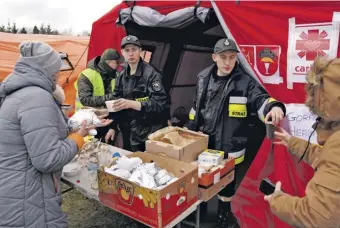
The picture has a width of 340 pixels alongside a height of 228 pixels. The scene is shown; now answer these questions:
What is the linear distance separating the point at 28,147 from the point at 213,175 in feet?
3.79

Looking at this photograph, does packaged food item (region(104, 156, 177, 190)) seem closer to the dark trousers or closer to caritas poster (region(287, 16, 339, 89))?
the dark trousers

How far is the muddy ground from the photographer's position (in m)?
3.39

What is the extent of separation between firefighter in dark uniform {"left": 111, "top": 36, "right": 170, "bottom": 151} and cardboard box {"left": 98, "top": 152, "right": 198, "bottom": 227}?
0.97 metres

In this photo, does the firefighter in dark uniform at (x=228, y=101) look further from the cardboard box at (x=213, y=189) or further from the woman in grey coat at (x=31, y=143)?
the woman in grey coat at (x=31, y=143)

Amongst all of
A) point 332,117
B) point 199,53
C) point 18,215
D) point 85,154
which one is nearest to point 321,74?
point 332,117

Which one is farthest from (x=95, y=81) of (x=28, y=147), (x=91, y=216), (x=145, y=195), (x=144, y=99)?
(x=145, y=195)

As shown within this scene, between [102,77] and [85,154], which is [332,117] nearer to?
[85,154]

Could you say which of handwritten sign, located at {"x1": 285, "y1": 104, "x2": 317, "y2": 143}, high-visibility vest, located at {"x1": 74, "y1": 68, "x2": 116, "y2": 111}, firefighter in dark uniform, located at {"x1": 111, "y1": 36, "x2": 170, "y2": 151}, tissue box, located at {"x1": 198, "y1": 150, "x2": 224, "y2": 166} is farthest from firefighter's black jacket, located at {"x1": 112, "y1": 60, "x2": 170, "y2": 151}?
handwritten sign, located at {"x1": 285, "y1": 104, "x2": 317, "y2": 143}

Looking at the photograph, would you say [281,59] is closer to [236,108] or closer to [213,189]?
[236,108]

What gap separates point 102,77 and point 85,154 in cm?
150

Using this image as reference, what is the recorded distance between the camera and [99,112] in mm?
2596

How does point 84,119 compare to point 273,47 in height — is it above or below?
below

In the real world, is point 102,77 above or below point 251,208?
above

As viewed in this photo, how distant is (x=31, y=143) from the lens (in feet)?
5.59
